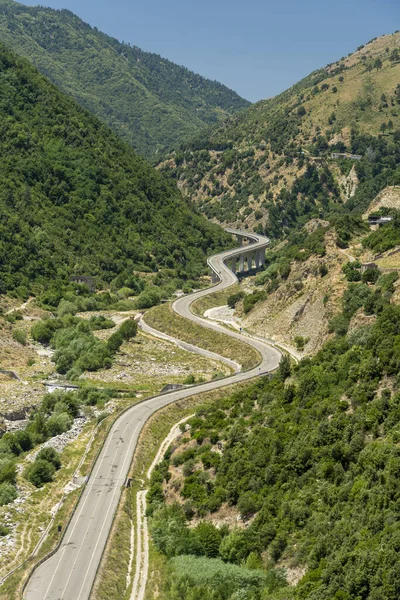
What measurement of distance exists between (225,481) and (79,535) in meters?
9.39

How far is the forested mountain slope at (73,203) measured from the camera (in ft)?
454

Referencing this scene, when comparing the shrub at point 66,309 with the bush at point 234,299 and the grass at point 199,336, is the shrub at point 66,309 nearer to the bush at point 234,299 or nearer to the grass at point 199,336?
the grass at point 199,336

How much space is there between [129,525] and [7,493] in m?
9.12

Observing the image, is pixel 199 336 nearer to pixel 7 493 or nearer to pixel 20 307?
pixel 20 307

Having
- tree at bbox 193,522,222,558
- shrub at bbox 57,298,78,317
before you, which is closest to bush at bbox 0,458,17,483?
tree at bbox 193,522,222,558

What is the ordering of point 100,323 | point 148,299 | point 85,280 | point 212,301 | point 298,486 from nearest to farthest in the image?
1. point 298,486
2. point 100,323
3. point 212,301
4. point 148,299
5. point 85,280

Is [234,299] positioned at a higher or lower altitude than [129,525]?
higher

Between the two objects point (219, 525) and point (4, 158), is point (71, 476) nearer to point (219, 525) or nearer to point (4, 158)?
point (219, 525)

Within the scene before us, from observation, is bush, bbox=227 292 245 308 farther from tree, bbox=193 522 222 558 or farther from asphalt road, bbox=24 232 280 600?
tree, bbox=193 522 222 558

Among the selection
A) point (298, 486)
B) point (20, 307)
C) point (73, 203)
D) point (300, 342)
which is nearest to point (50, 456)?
point (298, 486)

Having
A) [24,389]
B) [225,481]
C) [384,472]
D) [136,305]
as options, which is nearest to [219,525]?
[225,481]

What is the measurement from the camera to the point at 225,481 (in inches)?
1953

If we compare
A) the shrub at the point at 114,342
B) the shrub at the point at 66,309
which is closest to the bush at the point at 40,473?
the shrub at the point at 114,342

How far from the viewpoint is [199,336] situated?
10181cm
